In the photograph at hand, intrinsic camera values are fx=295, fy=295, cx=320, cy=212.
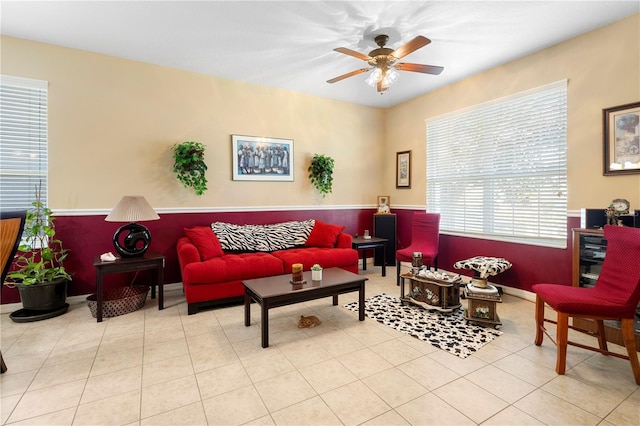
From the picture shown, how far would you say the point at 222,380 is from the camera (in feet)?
6.57

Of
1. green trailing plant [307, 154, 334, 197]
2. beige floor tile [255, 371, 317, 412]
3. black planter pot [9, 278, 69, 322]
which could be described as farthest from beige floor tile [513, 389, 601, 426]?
black planter pot [9, 278, 69, 322]

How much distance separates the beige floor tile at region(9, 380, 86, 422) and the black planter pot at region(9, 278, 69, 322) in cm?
150

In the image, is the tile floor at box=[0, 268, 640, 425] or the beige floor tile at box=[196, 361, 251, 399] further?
the beige floor tile at box=[196, 361, 251, 399]

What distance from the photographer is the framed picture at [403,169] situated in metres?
5.18

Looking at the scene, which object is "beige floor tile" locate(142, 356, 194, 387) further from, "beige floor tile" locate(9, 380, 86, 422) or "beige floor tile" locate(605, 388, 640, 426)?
"beige floor tile" locate(605, 388, 640, 426)

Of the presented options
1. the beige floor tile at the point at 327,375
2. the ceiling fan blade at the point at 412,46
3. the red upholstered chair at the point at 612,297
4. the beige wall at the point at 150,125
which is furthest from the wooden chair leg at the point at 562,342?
the beige wall at the point at 150,125

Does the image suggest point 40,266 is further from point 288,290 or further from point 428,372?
point 428,372

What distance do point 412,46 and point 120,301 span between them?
12.4 ft

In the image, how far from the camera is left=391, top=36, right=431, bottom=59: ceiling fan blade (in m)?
2.39

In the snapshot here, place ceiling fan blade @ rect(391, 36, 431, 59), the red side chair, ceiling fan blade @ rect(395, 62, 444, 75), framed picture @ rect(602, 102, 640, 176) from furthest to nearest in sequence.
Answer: the red side chair
ceiling fan blade @ rect(395, 62, 444, 75)
framed picture @ rect(602, 102, 640, 176)
ceiling fan blade @ rect(391, 36, 431, 59)

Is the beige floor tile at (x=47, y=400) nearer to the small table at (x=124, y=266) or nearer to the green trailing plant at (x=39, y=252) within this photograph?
the small table at (x=124, y=266)

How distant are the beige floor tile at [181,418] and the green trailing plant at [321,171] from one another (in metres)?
3.60

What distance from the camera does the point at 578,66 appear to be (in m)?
3.09

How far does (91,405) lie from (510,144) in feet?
15.4
